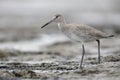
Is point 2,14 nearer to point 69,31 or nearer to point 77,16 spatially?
point 77,16

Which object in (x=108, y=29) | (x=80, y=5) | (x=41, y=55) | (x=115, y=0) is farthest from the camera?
(x=115, y=0)

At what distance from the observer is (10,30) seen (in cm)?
2616

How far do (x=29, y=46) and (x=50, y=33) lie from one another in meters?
4.88

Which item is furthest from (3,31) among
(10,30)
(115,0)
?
(115,0)

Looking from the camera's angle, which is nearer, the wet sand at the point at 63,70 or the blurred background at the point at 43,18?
the wet sand at the point at 63,70

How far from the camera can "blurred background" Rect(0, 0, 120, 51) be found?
22609mm

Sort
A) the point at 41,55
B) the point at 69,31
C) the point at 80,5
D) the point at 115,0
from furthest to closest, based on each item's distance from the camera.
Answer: the point at 115,0 → the point at 80,5 → the point at 41,55 → the point at 69,31

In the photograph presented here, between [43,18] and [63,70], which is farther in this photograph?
[43,18]

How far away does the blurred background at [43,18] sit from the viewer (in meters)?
22.6

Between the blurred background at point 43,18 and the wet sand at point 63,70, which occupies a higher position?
the blurred background at point 43,18

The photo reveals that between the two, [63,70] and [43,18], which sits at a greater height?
[43,18]

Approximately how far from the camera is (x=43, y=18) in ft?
103

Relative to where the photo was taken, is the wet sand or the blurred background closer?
the wet sand

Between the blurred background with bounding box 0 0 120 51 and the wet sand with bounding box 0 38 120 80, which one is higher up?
the blurred background with bounding box 0 0 120 51
